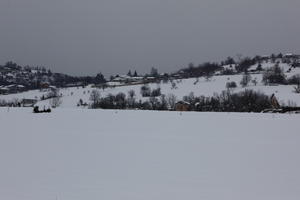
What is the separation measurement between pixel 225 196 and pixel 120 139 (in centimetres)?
843

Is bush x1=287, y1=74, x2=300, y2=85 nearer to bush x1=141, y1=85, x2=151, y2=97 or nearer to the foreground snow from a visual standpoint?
bush x1=141, y1=85, x2=151, y2=97

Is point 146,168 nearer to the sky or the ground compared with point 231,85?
nearer to the ground

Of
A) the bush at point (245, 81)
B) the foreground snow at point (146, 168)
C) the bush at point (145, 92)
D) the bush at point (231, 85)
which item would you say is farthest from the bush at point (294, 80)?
the foreground snow at point (146, 168)

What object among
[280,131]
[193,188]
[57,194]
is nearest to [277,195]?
[193,188]

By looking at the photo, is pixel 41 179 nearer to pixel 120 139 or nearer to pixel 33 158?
pixel 33 158

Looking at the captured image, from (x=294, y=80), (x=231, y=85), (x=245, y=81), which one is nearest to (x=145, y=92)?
(x=231, y=85)

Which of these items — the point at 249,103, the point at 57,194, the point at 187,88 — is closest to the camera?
the point at 57,194

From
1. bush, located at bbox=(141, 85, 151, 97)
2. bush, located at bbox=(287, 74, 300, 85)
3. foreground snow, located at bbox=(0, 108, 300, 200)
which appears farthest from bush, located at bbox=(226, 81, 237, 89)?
foreground snow, located at bbox=(0, 108, 300, 200)

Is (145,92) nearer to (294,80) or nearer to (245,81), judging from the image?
(245,81)

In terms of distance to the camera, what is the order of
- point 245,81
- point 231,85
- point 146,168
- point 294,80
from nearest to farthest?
point 146,168 < point 231,85 < point 294,80 < point 245,81

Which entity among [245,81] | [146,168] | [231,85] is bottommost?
[146,168]

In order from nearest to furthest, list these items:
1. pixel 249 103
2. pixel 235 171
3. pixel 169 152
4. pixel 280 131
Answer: pixel 235 171 < pixel 169 152 < pixel 280 131 < pixel 249 103

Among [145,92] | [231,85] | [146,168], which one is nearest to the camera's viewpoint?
[146,168]

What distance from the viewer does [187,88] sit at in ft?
312
